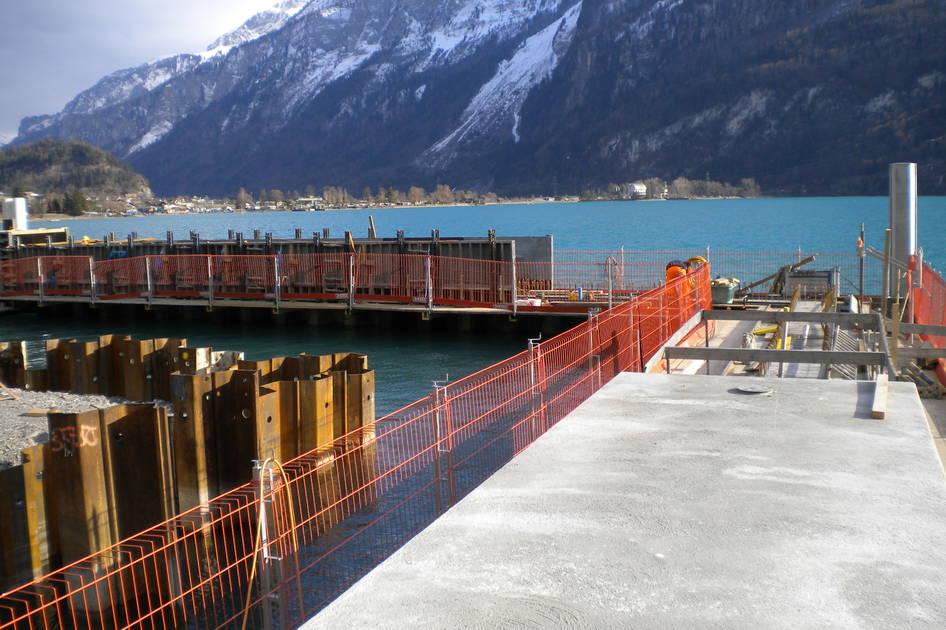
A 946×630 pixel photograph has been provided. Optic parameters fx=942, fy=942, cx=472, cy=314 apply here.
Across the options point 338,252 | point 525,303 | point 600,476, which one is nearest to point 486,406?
point 600,476

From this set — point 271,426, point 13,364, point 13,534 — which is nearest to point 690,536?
point 13,534

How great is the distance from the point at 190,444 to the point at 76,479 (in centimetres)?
155

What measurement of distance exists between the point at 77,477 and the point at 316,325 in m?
21.3

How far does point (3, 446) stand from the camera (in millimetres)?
10578

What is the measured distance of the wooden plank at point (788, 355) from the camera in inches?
420

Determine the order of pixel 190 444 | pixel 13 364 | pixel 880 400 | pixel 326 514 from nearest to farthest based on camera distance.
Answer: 1. pixel 880 400
2. pixel 190 444
3. pixel 326 514
4. pixel 13 364

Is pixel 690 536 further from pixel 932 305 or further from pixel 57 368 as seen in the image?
pixel 932 305

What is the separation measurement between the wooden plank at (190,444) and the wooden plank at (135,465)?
58 cm

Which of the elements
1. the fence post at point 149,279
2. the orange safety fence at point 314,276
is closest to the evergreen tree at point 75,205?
the fence post at point 149,279

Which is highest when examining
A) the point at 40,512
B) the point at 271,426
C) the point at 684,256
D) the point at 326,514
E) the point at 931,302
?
the point at 931,302

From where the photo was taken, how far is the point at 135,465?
8852 mm

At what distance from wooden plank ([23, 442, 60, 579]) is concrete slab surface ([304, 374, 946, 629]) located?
4262 mm

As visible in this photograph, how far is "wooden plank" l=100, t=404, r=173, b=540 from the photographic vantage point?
8.74 metres

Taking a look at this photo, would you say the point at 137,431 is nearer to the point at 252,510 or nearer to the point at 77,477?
the point at 77,477
